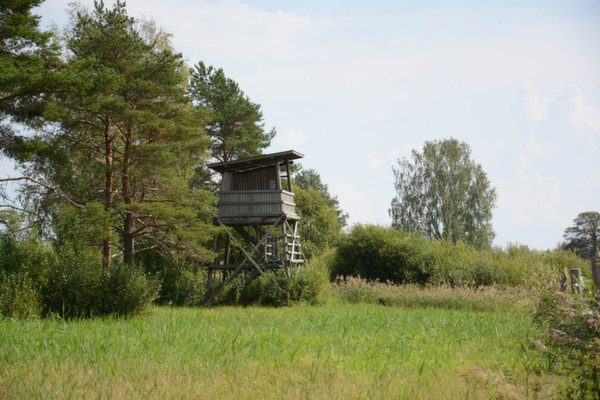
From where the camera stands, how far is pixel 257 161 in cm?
2572

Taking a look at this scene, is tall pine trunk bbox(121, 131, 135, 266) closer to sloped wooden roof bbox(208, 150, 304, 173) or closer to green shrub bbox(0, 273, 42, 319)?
green shrub bbox(0, 273, 42, 319)

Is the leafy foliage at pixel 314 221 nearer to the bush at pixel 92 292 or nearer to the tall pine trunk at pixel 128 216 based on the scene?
the tall pine trunk at pixel 128 216

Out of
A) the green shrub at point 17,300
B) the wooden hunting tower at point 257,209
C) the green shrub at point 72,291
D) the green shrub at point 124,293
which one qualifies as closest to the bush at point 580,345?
the green shrub at point 124,293

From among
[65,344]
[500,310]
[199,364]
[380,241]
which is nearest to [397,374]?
[199,364]

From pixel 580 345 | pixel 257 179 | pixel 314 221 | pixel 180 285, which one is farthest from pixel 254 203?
pixel 580 345

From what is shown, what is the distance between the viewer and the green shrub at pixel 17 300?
15.4 m

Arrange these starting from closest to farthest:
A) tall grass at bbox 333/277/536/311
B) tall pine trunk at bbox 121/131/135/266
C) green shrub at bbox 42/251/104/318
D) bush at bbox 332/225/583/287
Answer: green shrub at bbox 42/251/104/318, tall pine trunk at bbox 121/131/135/266, tall grass at bbox 333/277/536/311, bush at bbox 332/225/583/287

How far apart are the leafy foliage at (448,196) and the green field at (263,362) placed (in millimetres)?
33801

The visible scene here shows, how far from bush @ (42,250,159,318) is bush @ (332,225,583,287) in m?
14.4

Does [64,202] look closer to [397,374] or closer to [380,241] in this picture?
[397,374]

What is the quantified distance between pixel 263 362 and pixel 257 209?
17.0 metres

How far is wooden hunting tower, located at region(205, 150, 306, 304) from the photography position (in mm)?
25297

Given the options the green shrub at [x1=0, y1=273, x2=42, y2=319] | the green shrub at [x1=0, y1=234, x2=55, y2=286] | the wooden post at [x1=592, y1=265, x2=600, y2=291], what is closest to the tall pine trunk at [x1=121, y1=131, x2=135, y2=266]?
the green shrub at [x1=0, y1=234, x2=55, y2=286]

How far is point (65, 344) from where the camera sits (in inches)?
403
